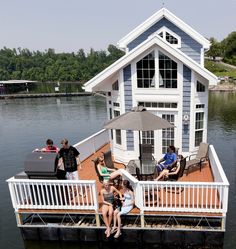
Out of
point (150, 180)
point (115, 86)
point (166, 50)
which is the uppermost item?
point (166, 50)

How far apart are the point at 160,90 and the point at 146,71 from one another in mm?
953

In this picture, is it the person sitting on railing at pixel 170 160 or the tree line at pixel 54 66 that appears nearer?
the person sitting on railing at pixel 170 160

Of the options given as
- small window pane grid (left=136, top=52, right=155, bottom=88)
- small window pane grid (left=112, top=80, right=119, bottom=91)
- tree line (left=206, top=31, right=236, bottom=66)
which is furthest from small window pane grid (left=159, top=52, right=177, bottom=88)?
tree line (left=206, top=31, right=236, bottom=66)

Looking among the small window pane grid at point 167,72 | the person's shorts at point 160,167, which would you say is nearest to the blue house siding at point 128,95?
the small window pane grid at point 167,72

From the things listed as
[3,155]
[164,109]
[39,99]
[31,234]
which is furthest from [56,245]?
[39,99]

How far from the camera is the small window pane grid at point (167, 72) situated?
9914 millimetres

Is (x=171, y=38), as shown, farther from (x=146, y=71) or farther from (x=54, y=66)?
(x=54, y=66)

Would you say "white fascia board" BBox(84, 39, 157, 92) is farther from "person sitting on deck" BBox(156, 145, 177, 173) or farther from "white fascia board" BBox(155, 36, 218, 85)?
"person sitting on deck" BBox(156, 145, 177, 173)

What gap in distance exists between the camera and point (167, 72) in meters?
10.0

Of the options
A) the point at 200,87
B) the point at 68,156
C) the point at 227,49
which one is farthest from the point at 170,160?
the point at 227,49

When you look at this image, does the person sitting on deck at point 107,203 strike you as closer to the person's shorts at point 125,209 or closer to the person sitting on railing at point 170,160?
the person's shorts at point 125,209

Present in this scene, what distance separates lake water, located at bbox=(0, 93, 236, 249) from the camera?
8875 mm

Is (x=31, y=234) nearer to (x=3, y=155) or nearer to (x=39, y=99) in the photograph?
(x=3, y=155)

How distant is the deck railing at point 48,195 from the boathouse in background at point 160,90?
3.96 meters
